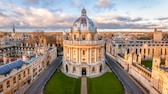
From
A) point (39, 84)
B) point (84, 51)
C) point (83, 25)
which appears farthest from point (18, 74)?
point (83, 25)

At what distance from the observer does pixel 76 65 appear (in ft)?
149

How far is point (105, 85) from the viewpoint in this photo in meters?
37.6

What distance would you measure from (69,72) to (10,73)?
63.5 feet

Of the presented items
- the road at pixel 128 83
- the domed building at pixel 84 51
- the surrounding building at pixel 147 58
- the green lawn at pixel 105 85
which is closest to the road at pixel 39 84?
the domed building at pixel 84 51

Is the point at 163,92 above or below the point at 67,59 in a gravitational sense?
below

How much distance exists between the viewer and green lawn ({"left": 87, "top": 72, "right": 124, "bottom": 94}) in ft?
111

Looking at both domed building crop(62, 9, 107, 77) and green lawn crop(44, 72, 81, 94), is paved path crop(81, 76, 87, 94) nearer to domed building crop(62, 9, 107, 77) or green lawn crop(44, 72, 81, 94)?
green lawn crop(44, 72, 81, 94)

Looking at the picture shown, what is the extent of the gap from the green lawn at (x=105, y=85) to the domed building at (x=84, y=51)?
11.9ft

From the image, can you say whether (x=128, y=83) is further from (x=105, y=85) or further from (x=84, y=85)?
(x=84, y=85)

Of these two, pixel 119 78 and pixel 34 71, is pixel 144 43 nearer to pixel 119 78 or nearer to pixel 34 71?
pixel 119 78

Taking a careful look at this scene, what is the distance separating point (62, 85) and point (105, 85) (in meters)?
10.4

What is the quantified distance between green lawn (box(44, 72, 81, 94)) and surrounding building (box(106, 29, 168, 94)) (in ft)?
51.4

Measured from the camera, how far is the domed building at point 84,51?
44.8 meters

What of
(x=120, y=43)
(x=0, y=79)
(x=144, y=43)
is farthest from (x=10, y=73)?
(x=144, y=43)
